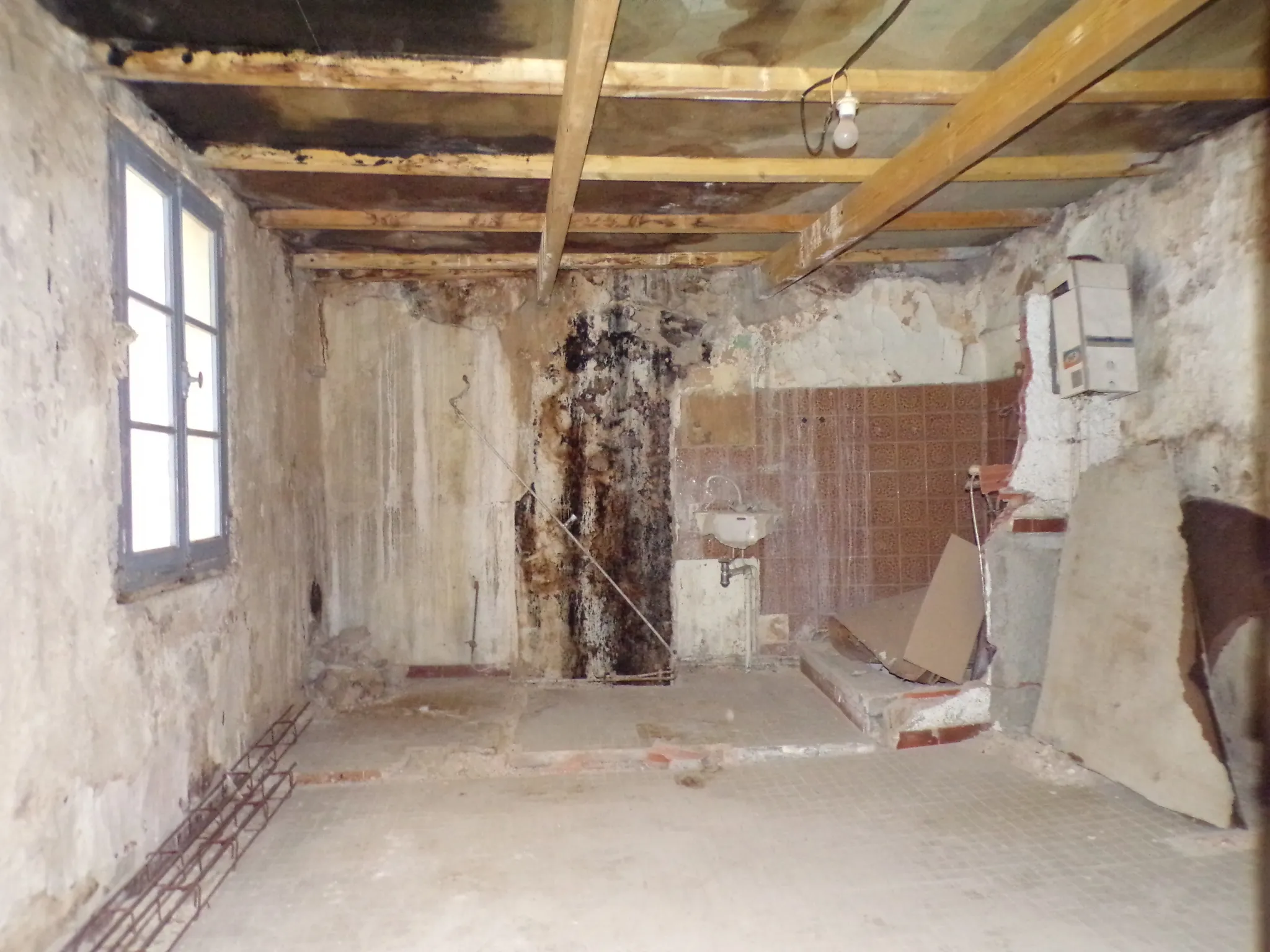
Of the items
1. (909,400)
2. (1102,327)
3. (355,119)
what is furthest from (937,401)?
(355,119)

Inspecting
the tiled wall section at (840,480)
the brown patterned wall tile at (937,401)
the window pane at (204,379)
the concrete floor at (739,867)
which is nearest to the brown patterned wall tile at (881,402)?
the tiled wall section at (840,480)

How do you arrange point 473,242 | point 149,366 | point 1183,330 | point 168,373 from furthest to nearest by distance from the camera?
point 473,242
point 1183,330
point 168,373
point 149,366

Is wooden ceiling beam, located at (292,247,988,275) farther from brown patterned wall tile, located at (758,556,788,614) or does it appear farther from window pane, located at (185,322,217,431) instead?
brown patterned wall tile, located at (758,556,788,614)

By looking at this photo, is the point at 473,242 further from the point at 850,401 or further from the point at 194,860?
the point at 194,860

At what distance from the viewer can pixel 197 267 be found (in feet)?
9.58

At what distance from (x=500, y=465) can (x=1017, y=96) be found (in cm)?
330

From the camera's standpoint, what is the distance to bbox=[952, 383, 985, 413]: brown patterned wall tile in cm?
457

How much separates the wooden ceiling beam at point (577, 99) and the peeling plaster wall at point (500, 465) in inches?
50.0

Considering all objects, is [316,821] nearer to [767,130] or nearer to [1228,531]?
[767,130]

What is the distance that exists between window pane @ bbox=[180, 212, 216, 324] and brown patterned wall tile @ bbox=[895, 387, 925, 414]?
12.7 ft

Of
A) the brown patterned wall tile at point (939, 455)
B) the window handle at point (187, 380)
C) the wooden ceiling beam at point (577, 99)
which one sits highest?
the wooden ceiling beam at point (577, 99)

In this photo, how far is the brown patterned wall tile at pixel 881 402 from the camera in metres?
4.59

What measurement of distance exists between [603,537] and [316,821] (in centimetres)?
221

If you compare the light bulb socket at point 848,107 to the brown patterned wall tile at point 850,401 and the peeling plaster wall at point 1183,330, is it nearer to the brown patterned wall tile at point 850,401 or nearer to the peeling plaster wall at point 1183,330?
the peeling plaster wall at point 1183,330
